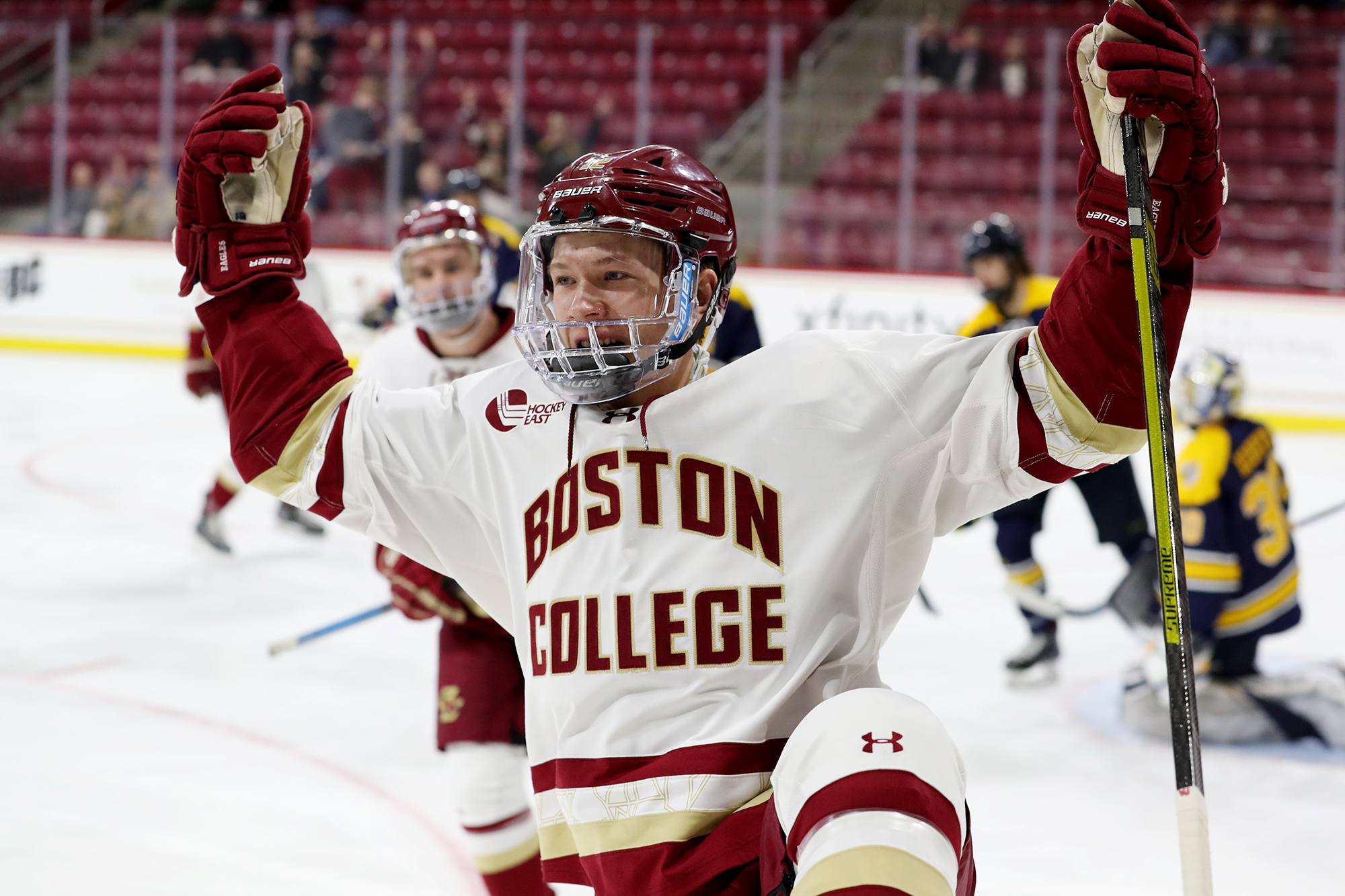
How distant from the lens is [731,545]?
1364 millimetres

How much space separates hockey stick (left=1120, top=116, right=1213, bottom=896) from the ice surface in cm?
144

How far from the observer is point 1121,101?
1292 mm

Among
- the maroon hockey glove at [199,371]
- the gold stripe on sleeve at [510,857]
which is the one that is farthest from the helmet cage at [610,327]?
the maroon hockey glove at [199,371]

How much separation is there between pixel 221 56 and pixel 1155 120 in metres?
10.2

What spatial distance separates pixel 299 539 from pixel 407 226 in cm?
276

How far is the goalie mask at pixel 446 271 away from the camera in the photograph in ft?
9.02

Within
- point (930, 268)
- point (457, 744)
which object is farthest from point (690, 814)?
point (930, 268)

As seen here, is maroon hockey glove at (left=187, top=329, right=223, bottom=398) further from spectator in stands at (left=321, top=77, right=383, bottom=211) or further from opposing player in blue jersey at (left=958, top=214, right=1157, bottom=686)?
spectator in stands at (left=321, top=77, right=383, bottom=211)

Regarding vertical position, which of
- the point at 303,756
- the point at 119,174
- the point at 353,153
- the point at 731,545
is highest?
the point at 353,153

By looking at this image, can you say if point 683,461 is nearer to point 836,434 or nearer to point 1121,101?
point 836,434

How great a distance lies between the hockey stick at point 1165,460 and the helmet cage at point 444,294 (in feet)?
5.38

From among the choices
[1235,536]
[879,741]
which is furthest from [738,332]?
[879,741]

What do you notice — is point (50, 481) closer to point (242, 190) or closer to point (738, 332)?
point (738, 332)

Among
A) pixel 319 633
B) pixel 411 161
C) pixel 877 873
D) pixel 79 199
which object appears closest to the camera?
pixel 877 873
